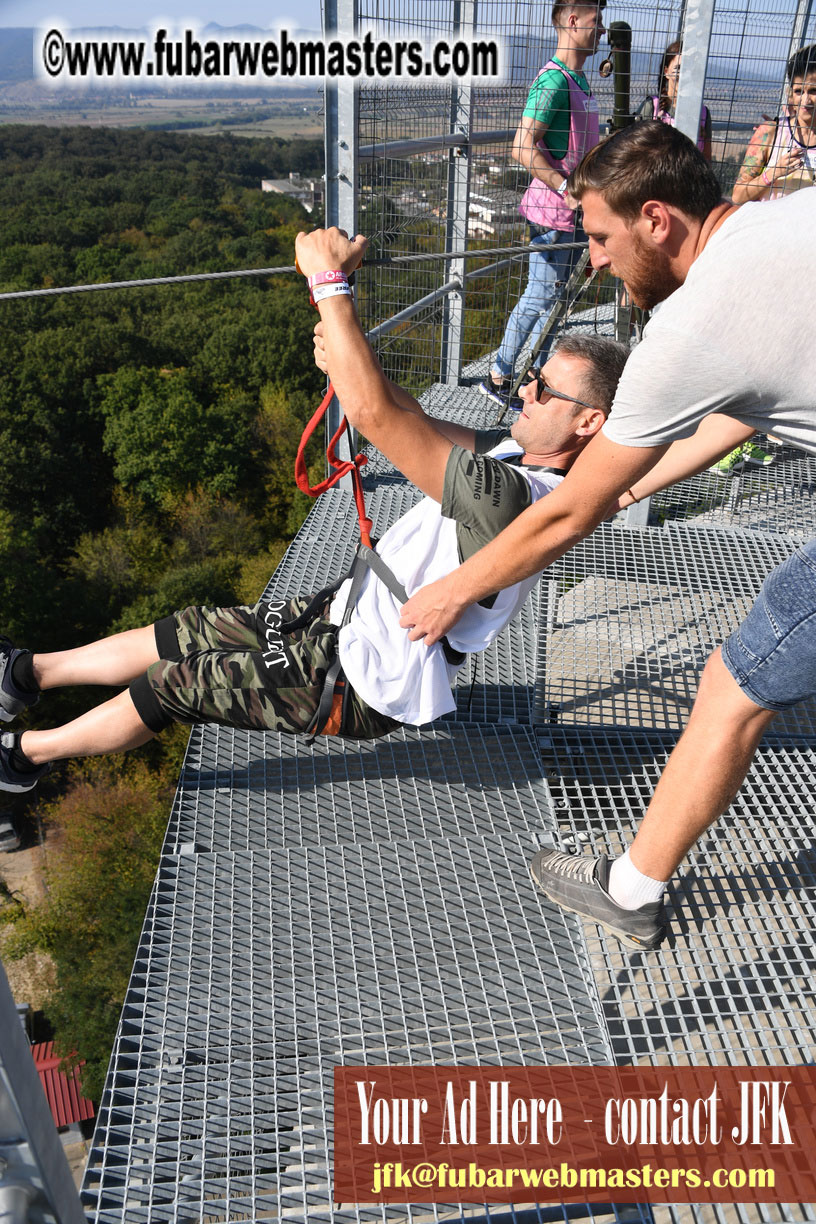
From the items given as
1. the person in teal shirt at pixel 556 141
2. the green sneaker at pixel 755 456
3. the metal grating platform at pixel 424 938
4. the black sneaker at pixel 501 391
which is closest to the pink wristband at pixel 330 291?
the metal grating platform at pixel 424 938

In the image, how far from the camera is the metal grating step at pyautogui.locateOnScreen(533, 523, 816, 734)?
10.7 feet

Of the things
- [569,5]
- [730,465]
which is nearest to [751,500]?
[730,465]

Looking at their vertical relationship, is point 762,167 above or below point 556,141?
below

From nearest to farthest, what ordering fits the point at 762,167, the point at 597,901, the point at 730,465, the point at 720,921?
the point at 597,901 → the point at 720,921 → the point at 762,167 → the point at 730,465

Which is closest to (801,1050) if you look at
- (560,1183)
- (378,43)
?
(560,1183)

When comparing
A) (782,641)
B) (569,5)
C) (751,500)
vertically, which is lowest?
(751,500)

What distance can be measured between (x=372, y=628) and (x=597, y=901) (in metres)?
0.90

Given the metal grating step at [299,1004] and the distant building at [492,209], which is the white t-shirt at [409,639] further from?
the distant building at [492,209]

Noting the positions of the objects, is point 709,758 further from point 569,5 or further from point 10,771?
point 569,5

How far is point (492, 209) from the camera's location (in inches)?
251

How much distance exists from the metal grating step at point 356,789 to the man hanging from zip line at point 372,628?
0.27 meters

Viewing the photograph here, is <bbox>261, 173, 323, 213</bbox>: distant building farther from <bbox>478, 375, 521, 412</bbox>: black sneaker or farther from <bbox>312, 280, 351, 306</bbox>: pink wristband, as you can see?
<bbox>312, 280, 351, 306</bbox>: pink wristband

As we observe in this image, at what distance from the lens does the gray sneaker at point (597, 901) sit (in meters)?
2.19

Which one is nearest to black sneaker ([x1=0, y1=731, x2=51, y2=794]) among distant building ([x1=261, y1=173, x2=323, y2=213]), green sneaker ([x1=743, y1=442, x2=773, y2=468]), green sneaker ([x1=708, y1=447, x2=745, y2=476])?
green sneaker ([x1=708, y1=447, x2=745, y2=476])
